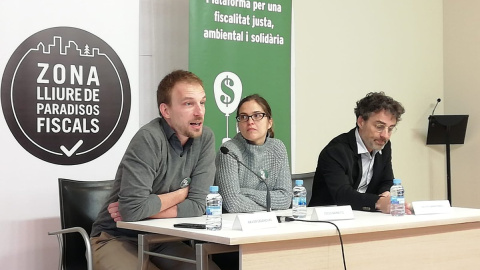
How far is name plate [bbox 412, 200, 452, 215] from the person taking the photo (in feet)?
10.4

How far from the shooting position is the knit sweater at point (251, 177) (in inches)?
129

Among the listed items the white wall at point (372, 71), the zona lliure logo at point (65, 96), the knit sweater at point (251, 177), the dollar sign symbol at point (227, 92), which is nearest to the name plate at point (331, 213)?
the knit sweater at point (251, 177)

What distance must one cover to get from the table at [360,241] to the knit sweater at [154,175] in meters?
0.08

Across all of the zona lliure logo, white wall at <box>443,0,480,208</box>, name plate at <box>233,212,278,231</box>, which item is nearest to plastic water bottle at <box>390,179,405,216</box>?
name plate at <box>233,212,278,231</box>

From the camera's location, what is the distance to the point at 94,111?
3.86m

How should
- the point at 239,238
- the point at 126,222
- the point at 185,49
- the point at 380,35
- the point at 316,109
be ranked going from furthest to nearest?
the point at 380,35 < the point at 316,109 < the point at 185,49 < the point at 126,222 < the point at 239,238

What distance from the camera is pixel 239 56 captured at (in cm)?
455

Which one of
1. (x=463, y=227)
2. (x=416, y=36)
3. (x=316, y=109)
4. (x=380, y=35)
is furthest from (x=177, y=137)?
(x=416, y=36)

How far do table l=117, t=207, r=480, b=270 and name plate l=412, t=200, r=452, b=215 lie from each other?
0.04 meters

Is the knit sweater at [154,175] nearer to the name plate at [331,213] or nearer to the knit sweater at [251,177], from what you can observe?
the knit sweater at [251,177]

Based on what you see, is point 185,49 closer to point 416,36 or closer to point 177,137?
point 177,137

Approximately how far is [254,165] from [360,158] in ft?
2.12

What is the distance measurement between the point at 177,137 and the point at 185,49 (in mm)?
1825

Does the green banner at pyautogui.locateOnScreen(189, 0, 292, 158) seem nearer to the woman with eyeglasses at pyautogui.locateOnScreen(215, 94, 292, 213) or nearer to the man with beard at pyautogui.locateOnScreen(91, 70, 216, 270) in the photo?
the woman with eyeglasses at pyautogui.locateOnScreen(215, 94, 292, 213)
